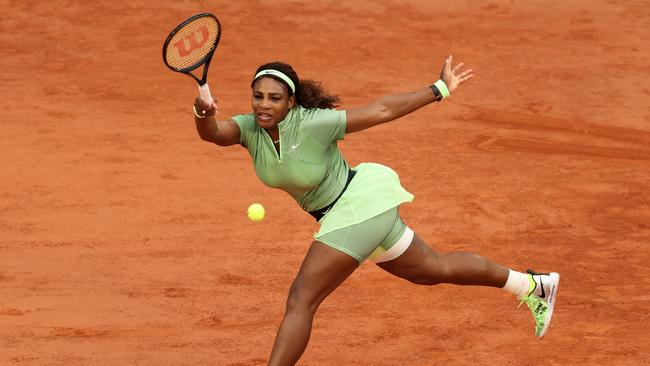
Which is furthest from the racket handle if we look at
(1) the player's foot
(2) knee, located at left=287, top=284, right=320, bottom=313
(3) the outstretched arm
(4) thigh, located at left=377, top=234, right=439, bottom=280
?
(1) the player's foot

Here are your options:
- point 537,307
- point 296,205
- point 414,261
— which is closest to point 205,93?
point 414,261

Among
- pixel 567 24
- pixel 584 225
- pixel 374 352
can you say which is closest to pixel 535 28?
pixel 567 24

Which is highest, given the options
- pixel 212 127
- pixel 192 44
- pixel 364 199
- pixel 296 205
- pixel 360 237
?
pixel 192 44

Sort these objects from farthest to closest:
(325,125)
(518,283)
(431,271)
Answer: (518,283) → (431,271) → (325,125)

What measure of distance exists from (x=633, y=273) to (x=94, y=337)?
386 cm

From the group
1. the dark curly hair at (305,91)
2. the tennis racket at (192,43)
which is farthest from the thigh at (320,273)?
the tennis racket at (192,43)

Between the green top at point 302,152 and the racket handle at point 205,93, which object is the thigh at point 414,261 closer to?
the green top at point 302,152

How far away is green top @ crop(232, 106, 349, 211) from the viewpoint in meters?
6.44

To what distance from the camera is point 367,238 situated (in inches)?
253

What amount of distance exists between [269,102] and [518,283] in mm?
1983

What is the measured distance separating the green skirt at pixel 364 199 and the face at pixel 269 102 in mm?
568

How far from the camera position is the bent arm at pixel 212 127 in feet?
20.6

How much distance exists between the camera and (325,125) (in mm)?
6461

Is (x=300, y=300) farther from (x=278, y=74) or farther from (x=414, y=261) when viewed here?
(x=278, y=74)
